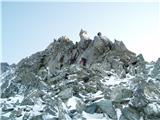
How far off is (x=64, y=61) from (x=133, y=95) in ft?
79.2

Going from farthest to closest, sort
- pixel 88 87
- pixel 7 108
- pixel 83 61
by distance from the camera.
→ 1. pixel 83 61
2. pixel 88 87
3. pixel 7 108

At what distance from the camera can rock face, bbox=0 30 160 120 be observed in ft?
94.9

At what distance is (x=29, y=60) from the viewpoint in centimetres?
6159

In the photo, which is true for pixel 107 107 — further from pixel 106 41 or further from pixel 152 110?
pixel 106 41

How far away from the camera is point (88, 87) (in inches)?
1409

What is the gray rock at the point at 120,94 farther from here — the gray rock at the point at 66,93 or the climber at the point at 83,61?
the climber at the point at 83,61

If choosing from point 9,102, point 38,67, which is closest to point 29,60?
point 38,67

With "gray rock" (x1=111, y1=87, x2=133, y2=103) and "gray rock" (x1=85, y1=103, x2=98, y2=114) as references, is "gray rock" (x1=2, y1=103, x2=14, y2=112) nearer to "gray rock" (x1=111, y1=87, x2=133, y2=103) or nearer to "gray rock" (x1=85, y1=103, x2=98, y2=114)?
"gray rock" (x1=85, y1=103, x2=98, y2=114)

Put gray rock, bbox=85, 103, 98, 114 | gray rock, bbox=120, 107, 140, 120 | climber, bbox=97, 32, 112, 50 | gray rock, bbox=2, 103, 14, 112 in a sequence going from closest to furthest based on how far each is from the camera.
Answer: gray rock, bbox=120, 107, 140, 120 → gray rock, bbox=85, 103, 98, 114 → gray rock, bbox=2, 103, 14, 112 → climber, bbox=97, 32, 112, 50

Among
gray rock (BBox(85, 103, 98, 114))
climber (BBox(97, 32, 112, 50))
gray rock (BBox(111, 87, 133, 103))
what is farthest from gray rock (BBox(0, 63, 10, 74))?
gray rock (BBox(85, 103, 98, 114))

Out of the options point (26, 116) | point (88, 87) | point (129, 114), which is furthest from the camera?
point (88, 87)

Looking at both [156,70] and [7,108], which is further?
[156,70]

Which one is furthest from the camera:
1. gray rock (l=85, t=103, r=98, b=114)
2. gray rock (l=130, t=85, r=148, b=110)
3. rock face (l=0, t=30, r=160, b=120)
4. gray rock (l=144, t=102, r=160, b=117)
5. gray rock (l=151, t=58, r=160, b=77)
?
gray rock (l=151, t=58, r=160, b=77)

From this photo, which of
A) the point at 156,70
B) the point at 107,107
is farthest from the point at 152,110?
the point at 156,70
